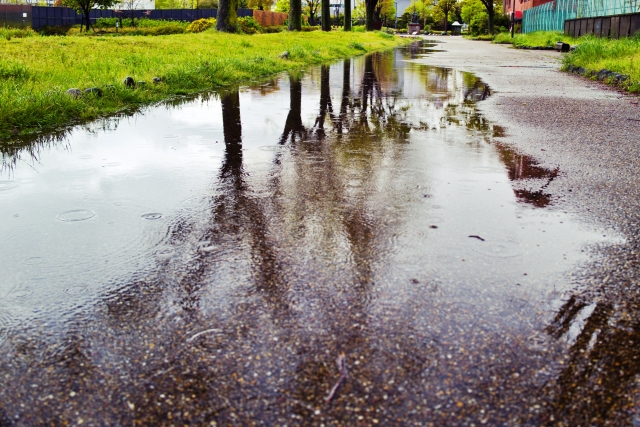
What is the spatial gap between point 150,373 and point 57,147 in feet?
16.8

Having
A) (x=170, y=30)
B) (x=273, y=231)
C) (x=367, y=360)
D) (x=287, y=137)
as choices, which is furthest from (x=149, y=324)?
(x=170, y=30)

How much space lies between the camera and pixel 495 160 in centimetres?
620

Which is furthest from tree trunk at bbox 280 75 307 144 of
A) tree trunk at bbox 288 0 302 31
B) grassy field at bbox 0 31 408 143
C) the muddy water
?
tree trunk at bbox 288 0 302 31

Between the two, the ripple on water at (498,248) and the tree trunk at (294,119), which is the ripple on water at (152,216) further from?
the tree trunk at (294,119)

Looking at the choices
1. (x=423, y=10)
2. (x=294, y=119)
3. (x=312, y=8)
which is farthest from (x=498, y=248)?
(x=423, y=10)

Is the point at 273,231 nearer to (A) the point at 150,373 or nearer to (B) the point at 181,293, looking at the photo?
(B) the point at 181,293

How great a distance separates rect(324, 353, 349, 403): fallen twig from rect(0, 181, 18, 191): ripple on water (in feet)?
12.4

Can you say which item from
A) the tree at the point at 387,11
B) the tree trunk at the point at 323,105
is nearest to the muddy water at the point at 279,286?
the tree trunk at the point at 323,105

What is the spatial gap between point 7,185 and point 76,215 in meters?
1.22

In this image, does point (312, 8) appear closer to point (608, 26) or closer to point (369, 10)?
point (369, 10)

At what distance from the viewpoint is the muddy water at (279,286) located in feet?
7.55

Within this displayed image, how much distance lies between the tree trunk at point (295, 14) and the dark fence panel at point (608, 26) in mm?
16810

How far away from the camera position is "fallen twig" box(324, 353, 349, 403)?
7.54ft

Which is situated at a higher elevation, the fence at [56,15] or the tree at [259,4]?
the tree at [259,4]
